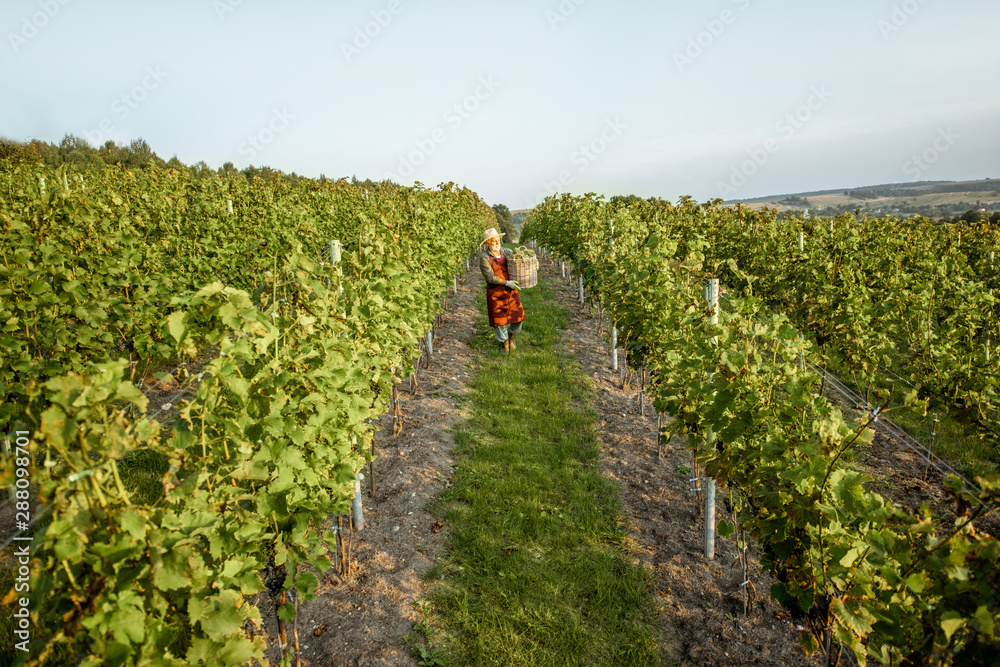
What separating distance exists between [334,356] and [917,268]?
769cm

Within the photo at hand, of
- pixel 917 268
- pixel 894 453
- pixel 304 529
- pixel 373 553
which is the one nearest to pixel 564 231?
pixel 917 268

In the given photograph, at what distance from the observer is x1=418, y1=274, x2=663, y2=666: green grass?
2992mm

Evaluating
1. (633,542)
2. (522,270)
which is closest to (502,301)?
A: (522,270)

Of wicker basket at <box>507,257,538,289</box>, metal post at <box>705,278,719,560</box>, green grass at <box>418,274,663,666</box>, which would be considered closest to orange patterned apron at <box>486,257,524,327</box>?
wicker basket at <box>507,257,538,289</box>

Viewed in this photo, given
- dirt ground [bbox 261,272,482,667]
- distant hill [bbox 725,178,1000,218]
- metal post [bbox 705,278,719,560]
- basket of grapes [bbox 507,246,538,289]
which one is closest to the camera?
dirt ground [bbox 261,272,482,667]

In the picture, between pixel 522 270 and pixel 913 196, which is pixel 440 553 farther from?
pixel 913 196

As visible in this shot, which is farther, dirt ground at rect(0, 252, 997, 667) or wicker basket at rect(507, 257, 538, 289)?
wicker basket at rect(507, 257, 538, 289)

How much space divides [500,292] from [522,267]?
0.51 metres

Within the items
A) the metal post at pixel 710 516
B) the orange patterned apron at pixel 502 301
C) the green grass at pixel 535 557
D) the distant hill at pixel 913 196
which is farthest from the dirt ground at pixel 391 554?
the distant hill at pixel 913 196

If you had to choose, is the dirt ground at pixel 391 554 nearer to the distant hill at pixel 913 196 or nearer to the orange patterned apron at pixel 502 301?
the orange patterned apron at pixel 502 301

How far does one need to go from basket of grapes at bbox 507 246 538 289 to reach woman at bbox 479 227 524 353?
86mm

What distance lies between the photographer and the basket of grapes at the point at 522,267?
7.34 meters

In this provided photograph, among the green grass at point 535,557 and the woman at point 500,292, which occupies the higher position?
the woman at point 500,292

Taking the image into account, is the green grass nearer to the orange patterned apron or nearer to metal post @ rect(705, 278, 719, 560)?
metal post @ rect(705, 278, 719, 560)
